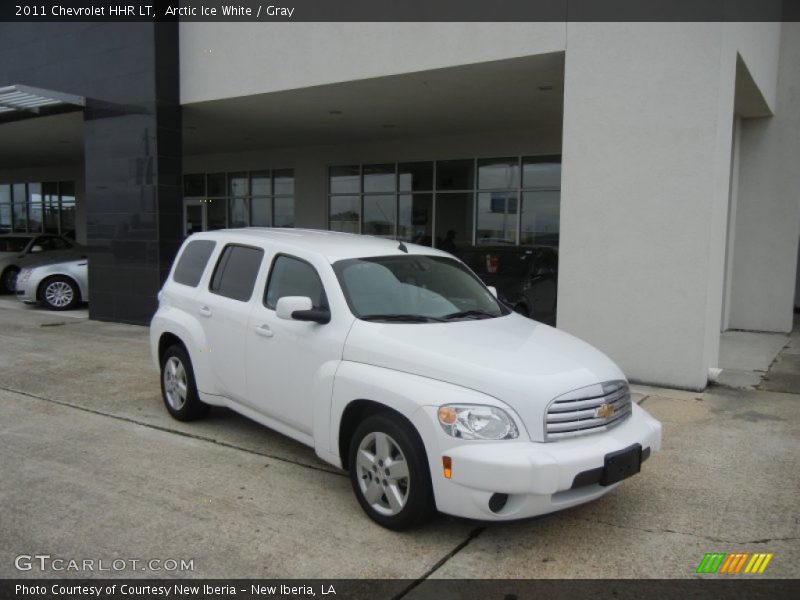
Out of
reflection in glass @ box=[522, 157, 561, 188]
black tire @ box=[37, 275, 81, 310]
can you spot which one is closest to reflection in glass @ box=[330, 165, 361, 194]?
reflection in glass @ box=[522, 157, 561, 188]

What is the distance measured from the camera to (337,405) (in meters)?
4.15

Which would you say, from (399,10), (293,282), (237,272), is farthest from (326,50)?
(293,282)

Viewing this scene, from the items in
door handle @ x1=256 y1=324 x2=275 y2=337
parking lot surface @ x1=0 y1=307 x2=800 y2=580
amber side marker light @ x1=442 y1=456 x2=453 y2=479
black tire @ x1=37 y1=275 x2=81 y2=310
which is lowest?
parking lot surface @ x1=0 y1=307 x2=800 y2=580

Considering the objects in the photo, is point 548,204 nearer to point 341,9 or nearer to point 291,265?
point 341,9

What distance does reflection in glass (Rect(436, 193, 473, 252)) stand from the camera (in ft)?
50.6

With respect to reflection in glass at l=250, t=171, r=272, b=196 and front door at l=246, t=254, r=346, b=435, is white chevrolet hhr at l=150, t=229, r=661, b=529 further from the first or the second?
Result: reflection in glass at l=250, t=171, r=272, b=196

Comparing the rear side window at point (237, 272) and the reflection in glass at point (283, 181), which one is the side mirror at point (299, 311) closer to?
the rear side window at point (237, 272)

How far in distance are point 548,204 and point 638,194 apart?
22.8 feet

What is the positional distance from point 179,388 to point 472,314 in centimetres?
285

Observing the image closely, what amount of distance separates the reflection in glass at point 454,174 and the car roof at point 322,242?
32.5 feet

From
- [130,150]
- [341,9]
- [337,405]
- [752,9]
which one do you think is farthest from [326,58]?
[337,405]

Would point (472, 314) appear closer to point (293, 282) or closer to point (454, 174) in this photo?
point (293, 282)

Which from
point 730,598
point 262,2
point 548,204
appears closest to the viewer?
point 730,598

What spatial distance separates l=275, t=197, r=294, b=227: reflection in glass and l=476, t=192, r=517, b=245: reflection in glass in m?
5.88
